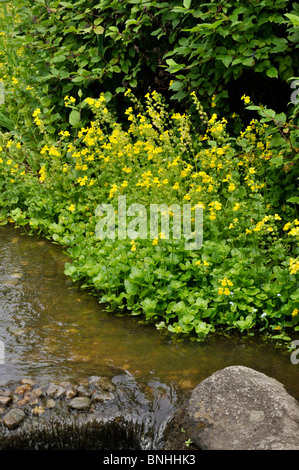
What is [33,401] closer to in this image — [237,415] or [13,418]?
[13,418]

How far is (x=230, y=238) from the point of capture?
3.88 metres

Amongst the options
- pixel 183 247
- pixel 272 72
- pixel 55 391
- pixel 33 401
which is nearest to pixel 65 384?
pixel 55 391

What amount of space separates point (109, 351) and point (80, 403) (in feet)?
1.90

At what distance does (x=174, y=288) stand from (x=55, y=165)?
6.70 feet

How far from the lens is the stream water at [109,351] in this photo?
9.72ft

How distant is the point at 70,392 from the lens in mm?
2789

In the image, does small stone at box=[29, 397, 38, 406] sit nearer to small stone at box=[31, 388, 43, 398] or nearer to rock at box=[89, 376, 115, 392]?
small stone at box=[31, 388, 43, 398]

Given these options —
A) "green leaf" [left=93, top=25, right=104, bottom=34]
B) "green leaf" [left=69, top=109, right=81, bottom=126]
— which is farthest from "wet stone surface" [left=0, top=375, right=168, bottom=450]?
"green leaf" [left=93, top=25, right=104, bottom=34]

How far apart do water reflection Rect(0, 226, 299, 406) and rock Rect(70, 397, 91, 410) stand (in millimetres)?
225

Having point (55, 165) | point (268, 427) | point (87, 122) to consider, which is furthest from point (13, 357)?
point (87, 122)

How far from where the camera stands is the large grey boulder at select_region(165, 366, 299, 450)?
2.46 m

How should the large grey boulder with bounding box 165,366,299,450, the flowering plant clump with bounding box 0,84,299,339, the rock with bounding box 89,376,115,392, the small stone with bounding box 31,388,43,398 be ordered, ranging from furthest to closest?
the flowering plant clump with bounding box 0,84,299,339 < the rock with bounding box 89,376,115,392 < the small stone with bounding box 31,388,43,398 < the large grey boulder with bounding box 165,366,299,450

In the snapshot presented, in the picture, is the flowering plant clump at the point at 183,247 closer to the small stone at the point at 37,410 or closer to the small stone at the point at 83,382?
the small stone at the point at 83,382

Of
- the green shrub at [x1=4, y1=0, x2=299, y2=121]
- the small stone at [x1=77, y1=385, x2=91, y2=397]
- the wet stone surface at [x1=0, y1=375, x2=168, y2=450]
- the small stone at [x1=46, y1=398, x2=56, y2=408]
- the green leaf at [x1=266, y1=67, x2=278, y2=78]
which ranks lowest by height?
the wet stone surface at [x1=0, y1=375, x2=168, y2=450]
